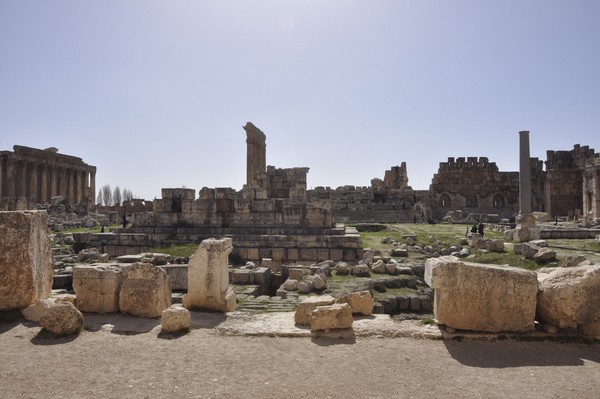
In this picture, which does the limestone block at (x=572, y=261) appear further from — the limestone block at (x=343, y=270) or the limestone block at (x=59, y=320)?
the limestone block at (x=59, y=320)

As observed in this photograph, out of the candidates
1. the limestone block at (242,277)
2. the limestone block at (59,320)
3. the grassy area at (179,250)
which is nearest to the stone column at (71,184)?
the grassy area at (179,250)

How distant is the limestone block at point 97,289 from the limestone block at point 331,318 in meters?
3.12

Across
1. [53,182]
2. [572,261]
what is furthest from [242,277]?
[53,182]

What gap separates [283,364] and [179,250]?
429 inches

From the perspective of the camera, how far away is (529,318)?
5.25m

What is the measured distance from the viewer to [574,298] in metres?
5.01

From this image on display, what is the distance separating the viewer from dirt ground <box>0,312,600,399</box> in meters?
3.78

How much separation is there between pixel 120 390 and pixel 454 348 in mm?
3602

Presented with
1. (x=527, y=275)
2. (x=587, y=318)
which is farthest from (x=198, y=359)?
(x=587, y=318)

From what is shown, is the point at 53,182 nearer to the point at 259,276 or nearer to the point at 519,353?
the point at 259,276

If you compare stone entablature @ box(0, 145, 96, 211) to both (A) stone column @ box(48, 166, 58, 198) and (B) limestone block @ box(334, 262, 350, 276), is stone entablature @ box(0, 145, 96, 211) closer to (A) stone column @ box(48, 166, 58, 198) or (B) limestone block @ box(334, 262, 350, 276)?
(A) stone column @ box(48, 166, 58, 198)

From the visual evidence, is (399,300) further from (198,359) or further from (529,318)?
(198,359)

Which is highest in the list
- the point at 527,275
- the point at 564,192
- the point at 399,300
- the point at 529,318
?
the point at 564,192

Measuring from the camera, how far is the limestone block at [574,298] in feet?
16.4
